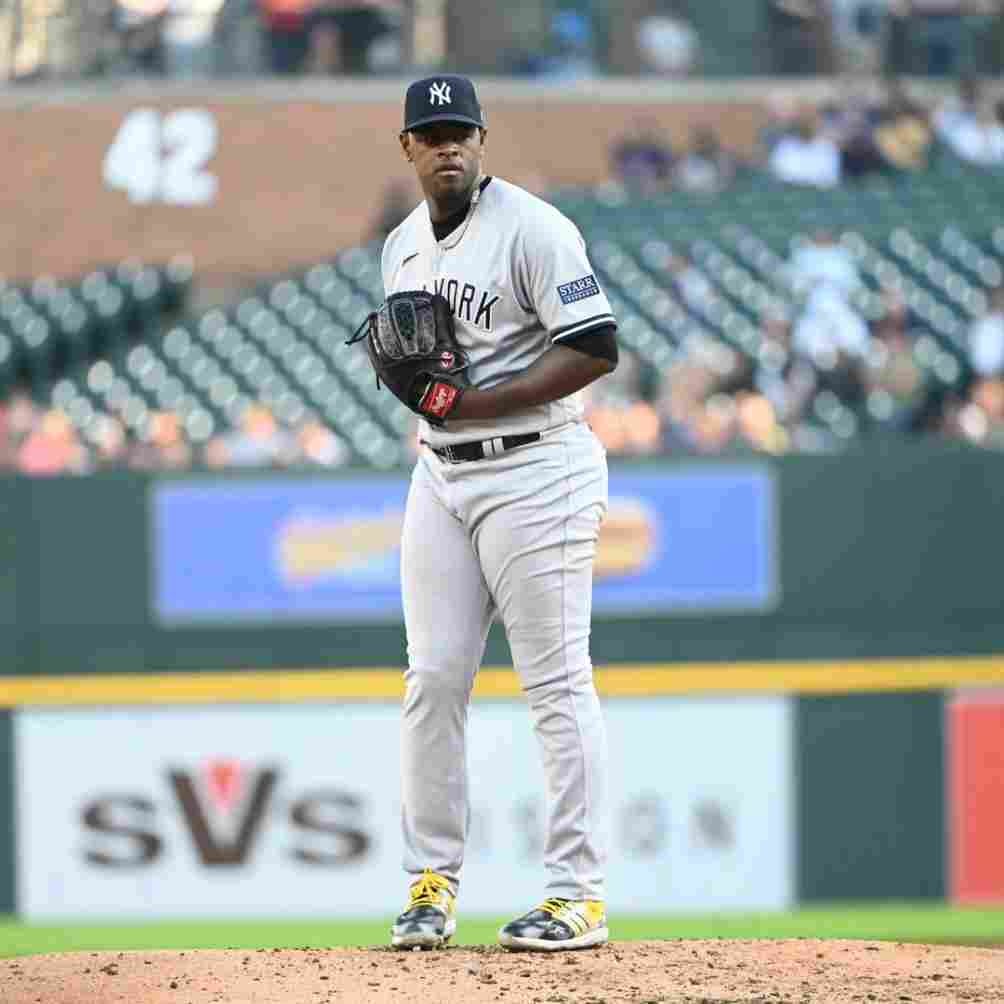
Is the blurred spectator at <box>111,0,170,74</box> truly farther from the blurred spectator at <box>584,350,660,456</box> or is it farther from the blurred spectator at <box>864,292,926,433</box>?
the blurred spectator at <box>584,350,660,456</box>

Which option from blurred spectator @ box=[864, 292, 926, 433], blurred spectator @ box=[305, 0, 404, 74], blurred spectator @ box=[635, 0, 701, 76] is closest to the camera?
blurred spectator @ box=[864, 292, 926, 433]

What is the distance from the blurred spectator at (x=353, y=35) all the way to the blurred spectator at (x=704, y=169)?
232 centimetres

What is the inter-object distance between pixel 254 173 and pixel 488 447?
491 inches

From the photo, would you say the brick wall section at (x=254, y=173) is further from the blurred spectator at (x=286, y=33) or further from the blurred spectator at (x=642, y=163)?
the blurred spectator at (x=642, y=163)

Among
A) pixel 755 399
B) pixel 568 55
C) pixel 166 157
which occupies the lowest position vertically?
pixel 755 399

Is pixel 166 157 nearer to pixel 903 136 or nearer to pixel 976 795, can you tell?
pixel 903 136

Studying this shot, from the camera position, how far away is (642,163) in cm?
1586

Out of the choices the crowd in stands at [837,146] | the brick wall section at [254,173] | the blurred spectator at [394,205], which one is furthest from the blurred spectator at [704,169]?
the blurred spectator at [394,205]

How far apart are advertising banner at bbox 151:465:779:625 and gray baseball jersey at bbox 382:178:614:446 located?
389cm

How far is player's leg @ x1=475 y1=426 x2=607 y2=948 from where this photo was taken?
15.8ft

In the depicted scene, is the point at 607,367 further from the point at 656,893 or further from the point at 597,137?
the point at 597,137

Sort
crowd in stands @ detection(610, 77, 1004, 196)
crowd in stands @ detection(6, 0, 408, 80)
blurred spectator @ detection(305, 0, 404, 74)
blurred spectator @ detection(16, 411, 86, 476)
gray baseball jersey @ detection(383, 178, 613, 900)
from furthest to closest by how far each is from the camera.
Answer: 1. blurred spectator @ detection(305, 0, 404, 74)
2. crowd in stands @ detection(6, 0, 408, 80)
3. crowd in stands @ detection(610, 77, 1004, 196)
4. blurred spectator @ detection(16, 411, 86, 476)
5. gray baseball jersey @ detection(383, 178, 613, 900)

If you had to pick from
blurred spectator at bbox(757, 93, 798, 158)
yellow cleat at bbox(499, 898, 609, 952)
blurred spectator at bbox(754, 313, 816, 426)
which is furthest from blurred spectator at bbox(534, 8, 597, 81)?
yellow cleat at bbox(499, 898, 609, 952)

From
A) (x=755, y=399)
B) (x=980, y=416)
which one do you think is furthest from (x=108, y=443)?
(x=980, y=416)
